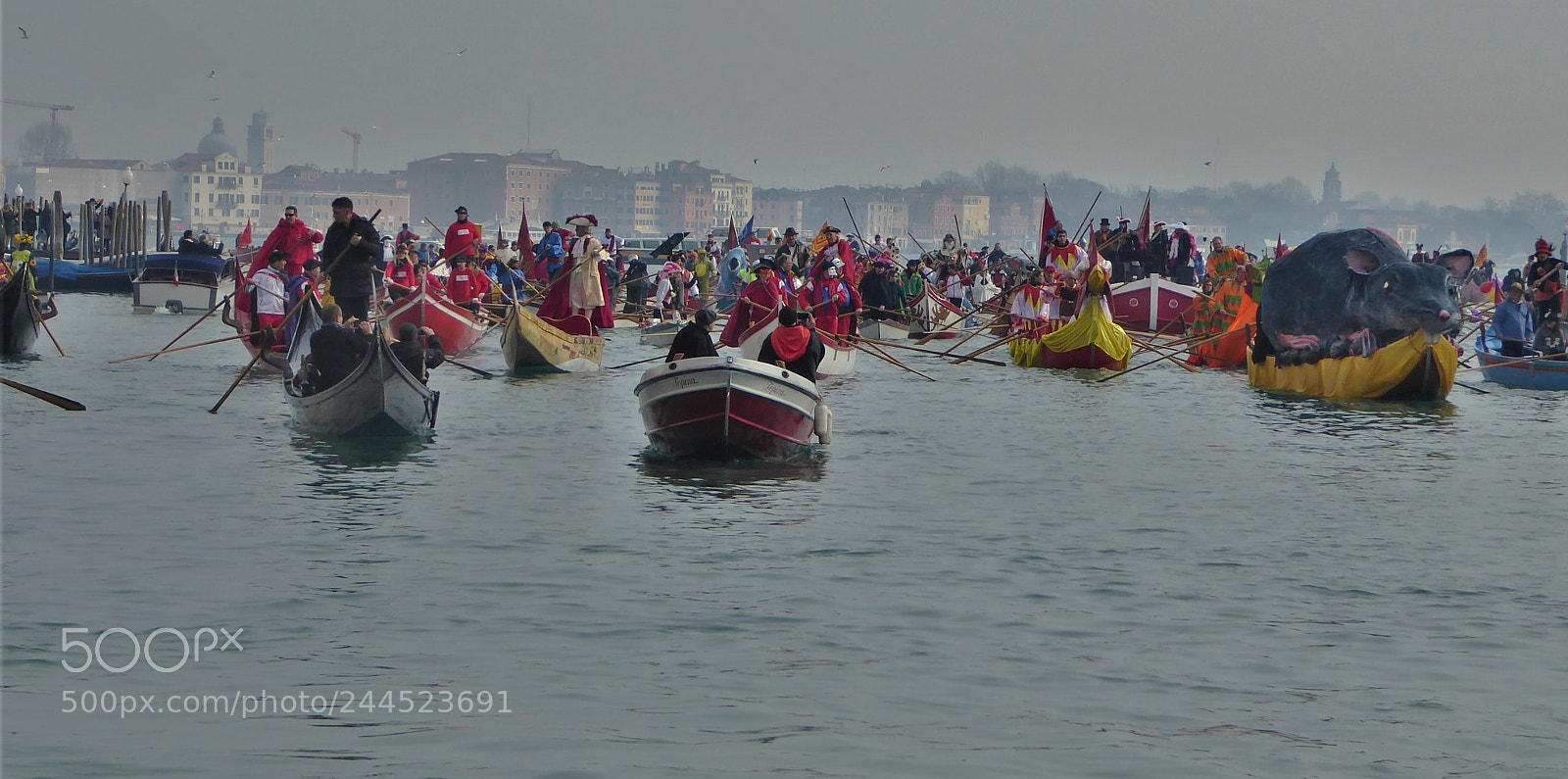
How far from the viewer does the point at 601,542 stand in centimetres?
1384

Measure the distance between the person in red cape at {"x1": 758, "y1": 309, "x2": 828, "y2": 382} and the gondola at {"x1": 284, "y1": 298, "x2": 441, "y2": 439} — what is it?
3734mm

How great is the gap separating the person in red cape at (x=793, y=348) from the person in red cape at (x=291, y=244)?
8.81 metres

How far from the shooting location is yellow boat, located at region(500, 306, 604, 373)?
92.3ft

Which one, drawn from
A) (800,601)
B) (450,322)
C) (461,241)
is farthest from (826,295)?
(800,601)

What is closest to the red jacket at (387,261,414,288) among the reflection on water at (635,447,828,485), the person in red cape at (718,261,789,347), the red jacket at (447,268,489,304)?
the red jacket at (447,268,489,304)

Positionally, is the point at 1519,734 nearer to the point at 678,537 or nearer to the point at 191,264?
the point at 678,537

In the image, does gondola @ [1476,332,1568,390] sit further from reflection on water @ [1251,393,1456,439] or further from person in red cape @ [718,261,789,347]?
person in red cape @ [718,261,789,347]

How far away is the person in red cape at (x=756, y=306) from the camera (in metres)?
24.7

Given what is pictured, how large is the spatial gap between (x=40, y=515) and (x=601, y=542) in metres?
4.74

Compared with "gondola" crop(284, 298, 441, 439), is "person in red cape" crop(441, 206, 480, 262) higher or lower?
higher

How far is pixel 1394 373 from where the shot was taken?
25.7 metres

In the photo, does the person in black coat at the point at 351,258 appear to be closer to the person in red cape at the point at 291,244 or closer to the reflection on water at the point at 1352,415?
the person in red cape at the point at 291,244

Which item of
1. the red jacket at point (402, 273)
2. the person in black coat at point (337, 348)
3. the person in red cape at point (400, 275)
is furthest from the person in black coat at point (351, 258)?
the red jacket at point (402, 273)

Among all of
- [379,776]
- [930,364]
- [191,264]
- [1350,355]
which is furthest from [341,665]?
[191,264]
